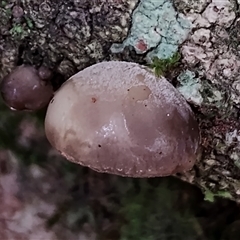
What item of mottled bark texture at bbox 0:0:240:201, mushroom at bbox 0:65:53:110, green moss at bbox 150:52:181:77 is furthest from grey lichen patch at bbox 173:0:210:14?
mushroom at bbox 0:65:53:110

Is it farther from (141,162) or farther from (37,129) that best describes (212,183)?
(37,129)

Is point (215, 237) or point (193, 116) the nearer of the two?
point (193, 116)

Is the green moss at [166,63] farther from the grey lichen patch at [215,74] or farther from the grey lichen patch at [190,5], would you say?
the grey lichen patch at [190,5]

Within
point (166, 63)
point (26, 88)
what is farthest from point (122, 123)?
point (26, 88)

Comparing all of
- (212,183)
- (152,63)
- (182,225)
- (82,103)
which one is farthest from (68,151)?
(182,225)

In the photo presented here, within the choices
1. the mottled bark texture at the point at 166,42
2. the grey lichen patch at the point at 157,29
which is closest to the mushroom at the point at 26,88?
the mottled bark texture at the point at 166,42

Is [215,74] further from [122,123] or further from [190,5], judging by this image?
[122,123]

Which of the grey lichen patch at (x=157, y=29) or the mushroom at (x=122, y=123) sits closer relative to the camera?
the mushroom at (x=122, y=123)
